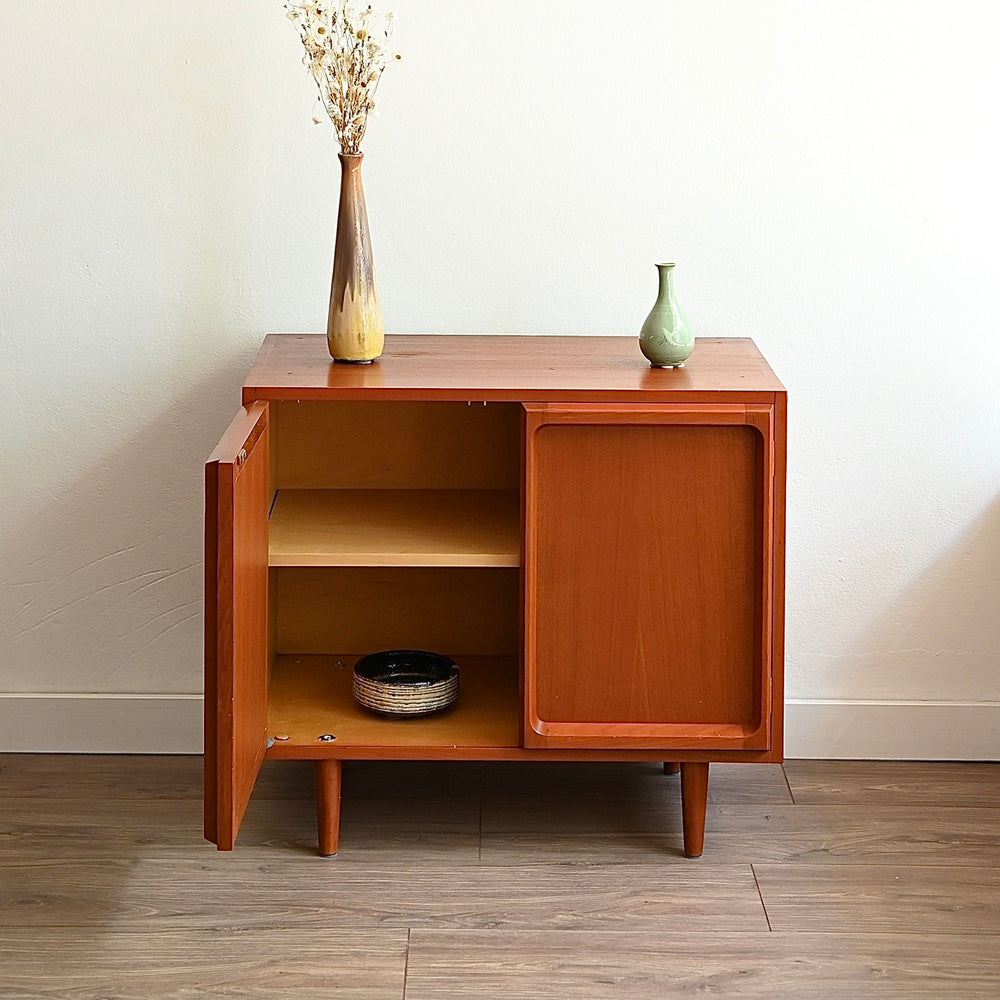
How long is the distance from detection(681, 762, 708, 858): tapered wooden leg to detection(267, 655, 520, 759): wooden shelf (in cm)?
26

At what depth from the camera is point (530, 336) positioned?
2221 millimetres

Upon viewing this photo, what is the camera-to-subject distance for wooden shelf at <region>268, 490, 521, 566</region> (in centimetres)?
190

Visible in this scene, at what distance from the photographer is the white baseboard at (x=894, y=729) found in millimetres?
2346

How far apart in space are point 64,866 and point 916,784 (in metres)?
1.35

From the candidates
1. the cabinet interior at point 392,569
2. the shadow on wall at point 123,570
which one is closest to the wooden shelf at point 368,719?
the cabinet interior at point 392,569

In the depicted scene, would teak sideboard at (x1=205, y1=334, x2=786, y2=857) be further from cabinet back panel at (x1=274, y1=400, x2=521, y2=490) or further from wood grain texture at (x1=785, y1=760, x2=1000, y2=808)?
wood grain texture at (x1=785, y1=760, x2=1000, y2=808)

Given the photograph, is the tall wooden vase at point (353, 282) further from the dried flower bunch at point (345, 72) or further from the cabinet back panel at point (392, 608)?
the cabinet back panel at point (392, 608)

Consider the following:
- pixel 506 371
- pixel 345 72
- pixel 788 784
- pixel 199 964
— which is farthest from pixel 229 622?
pixel 788 784

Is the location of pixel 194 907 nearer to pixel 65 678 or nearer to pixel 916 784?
pixel 65 678

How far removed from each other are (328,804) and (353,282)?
754mm

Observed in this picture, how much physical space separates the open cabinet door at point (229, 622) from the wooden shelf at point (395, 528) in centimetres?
20

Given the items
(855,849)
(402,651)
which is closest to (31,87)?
→ (402,651)

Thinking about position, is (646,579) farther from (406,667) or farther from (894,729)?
(894,729)

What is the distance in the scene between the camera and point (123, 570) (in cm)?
232
